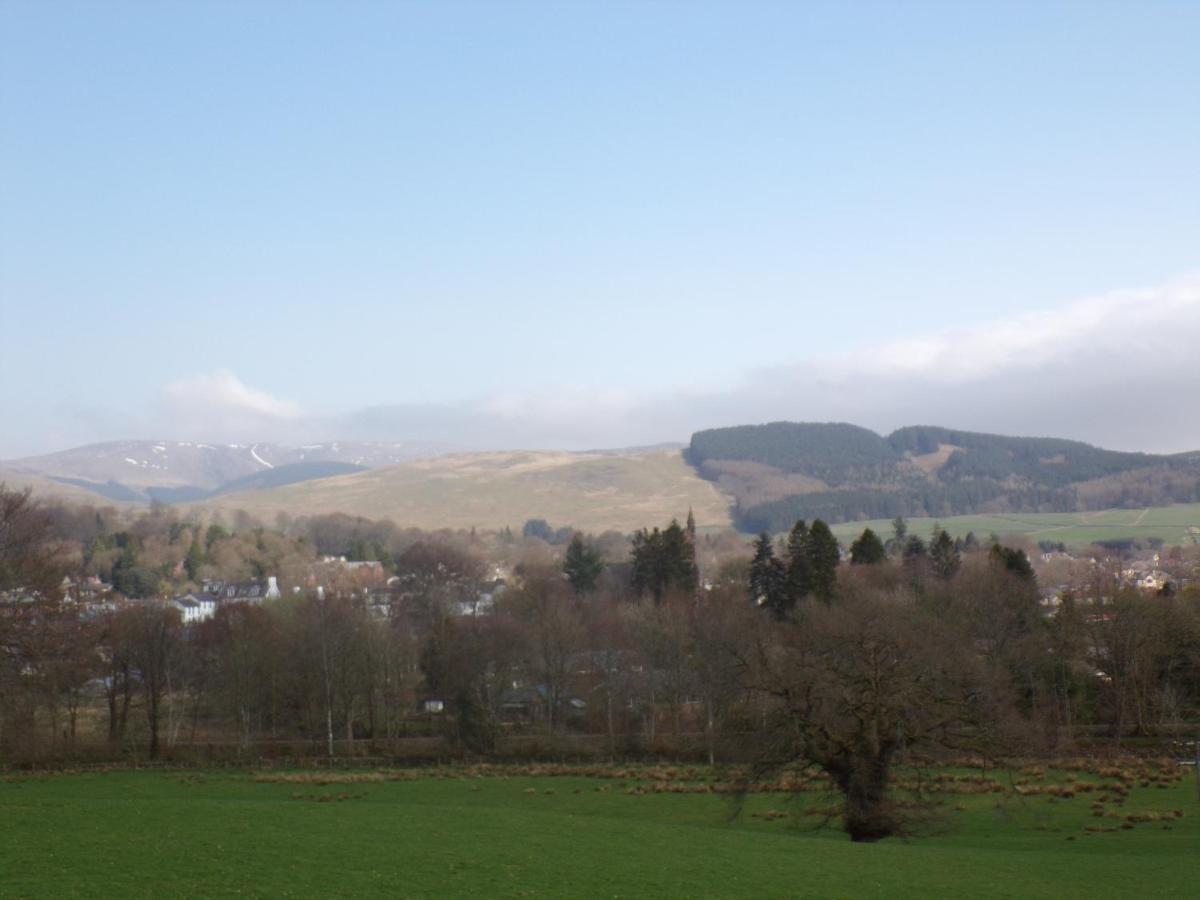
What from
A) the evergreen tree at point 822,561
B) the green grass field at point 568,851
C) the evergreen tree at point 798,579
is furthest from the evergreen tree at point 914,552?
the green grass field at point 568,851

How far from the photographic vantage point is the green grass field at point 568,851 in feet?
70.3

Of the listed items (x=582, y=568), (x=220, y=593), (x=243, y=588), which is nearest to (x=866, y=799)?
(x=582, y=568)

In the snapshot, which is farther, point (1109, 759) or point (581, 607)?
point (581, 607)

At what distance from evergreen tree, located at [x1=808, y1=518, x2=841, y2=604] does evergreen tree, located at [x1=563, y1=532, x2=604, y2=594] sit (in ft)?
91.4

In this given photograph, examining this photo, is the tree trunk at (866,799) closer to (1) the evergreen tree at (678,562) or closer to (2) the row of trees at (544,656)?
(2) the row of trees at (544,656)

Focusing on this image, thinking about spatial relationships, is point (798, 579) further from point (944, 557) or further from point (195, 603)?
point (195, 603)

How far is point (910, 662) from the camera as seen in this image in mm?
36469

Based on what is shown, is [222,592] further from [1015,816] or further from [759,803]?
[1015,816]

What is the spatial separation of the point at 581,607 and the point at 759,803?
50.4 m

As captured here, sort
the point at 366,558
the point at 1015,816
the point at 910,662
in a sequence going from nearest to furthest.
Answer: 1. the point at 910,662
2. the point at 1015,816
3. the point at 366,558

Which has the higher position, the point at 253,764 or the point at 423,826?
the point at 423,826

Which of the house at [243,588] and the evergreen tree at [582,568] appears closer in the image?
the evergreen tree at [582,568]

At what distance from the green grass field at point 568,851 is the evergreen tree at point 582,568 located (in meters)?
65.6

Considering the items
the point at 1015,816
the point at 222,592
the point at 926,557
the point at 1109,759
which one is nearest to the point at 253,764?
the point at 1015,816
